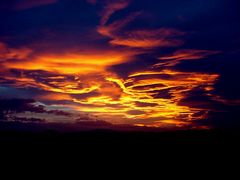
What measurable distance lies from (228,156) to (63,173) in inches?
756

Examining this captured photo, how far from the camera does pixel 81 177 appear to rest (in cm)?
2403

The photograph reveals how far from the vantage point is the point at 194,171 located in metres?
26.1

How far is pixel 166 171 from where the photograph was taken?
26.1 m

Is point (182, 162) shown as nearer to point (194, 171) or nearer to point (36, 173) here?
point (194, 171)

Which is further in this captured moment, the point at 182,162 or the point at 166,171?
the point at 182,162

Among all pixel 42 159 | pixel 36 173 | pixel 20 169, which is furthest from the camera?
pixel 42 159

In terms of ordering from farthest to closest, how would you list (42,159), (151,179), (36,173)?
(42,159)
(36,173)
(151,179)

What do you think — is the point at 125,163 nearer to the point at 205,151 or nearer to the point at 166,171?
the point at 166,171

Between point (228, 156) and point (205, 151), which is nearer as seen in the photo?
point (228, 156)

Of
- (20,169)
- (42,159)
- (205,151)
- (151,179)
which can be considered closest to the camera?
(151,179)

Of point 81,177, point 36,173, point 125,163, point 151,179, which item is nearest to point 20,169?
point 36,173

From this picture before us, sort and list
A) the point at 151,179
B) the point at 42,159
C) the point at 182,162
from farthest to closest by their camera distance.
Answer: the point at 42,159
the point at 182,162
the point at 151,179

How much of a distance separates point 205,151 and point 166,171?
482 inches

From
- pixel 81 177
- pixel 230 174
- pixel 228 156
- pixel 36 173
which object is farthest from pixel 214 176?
pixel 36 173
